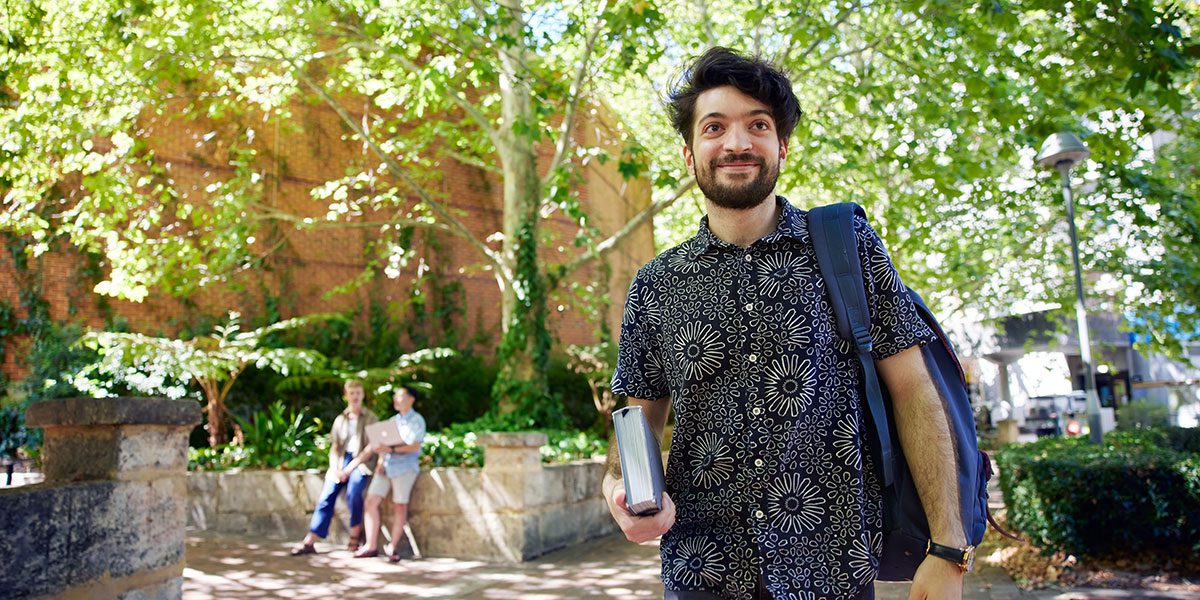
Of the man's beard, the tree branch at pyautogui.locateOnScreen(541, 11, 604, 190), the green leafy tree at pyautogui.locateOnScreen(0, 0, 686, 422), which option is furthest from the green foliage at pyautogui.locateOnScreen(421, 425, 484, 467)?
the man's beard

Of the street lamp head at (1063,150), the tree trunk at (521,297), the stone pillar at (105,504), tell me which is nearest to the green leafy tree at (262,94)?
the tree trunk at (521,297)

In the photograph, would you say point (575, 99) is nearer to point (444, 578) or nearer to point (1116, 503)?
point (444, 578)

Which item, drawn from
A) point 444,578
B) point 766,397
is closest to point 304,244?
point 444,578

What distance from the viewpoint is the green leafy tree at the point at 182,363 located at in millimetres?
11789

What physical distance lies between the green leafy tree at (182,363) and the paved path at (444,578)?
2.76 metres

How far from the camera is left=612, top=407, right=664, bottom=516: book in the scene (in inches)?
75.4

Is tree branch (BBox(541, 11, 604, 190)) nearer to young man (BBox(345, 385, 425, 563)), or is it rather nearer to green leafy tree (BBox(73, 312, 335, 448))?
young man (BBox(345, 385, 425, 563))

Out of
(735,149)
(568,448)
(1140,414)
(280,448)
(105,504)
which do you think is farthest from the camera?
(1140,414)

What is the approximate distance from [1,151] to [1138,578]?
10478mm

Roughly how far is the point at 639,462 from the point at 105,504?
12.5 ft

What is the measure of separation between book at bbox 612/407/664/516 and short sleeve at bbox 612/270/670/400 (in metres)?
0.39

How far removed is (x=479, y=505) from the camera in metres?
9.42

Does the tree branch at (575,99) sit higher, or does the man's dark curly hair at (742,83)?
the tree branch at (575,99)

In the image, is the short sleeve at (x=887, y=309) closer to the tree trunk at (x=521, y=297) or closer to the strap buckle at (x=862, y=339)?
the strap buckle at (x=862, y=339)
